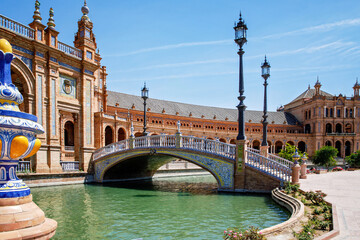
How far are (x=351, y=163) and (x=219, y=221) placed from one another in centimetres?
4157

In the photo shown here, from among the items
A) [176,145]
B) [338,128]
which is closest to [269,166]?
[176,145]

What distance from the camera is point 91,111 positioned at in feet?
89.6

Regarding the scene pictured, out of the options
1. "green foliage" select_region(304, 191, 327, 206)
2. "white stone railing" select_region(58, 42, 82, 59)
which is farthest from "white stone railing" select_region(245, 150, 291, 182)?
"white stone railing" select_region(58, 42, 82, 59)

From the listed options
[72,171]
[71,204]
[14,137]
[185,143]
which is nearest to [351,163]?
[185,143]

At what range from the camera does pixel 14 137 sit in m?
5.50

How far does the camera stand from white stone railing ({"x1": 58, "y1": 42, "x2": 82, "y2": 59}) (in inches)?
991

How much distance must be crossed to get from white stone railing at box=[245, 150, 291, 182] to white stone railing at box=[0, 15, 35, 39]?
18.3 m

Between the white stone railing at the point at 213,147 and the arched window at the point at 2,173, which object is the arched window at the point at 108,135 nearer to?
the white stone railing at the point at 213,147

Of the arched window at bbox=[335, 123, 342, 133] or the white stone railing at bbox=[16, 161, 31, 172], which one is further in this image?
the arched window at bbox=[335, 123, 342, 133]

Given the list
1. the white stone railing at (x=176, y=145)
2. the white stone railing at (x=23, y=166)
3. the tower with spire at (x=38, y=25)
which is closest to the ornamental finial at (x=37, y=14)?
the tower with spire at (x=38, y=25)

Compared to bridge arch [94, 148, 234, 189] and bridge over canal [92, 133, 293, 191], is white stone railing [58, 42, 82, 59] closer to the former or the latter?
bridge over canal [92, 133, 293, 191]

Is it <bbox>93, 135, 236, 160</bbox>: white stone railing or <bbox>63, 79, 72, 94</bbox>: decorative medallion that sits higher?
<bbox>63, 79, 72, 94</bbox>: decorative medallion

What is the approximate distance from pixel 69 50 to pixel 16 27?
4.98 meters

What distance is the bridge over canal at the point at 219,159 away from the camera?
17.5 metres
